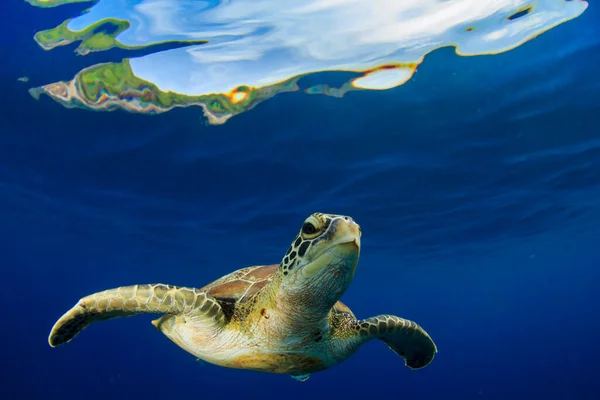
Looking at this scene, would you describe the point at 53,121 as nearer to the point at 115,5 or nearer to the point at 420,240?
the point at 115,5

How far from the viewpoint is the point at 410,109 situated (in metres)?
10.4

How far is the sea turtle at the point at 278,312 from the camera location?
2.76 metres

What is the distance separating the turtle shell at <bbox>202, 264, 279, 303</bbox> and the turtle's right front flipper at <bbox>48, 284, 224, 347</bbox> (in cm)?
49

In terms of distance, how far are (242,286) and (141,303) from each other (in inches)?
45.8

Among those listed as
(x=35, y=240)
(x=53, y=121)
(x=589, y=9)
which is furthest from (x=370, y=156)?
(x=35, y=240)

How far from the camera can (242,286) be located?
4.48 meters

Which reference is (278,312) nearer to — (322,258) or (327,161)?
(322,258)

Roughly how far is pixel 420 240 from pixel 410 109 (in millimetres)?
17640

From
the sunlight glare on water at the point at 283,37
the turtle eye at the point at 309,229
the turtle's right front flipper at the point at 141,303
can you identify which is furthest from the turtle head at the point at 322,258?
the sunlight glare on water at the point at 283,37

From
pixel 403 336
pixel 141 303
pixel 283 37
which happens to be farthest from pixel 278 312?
pixel 283 37

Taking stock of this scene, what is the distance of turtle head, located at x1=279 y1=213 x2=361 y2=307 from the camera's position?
2.62 metres

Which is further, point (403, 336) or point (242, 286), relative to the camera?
point (403, 336)

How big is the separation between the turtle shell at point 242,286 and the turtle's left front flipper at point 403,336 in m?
1.26

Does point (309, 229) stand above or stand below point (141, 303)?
above
